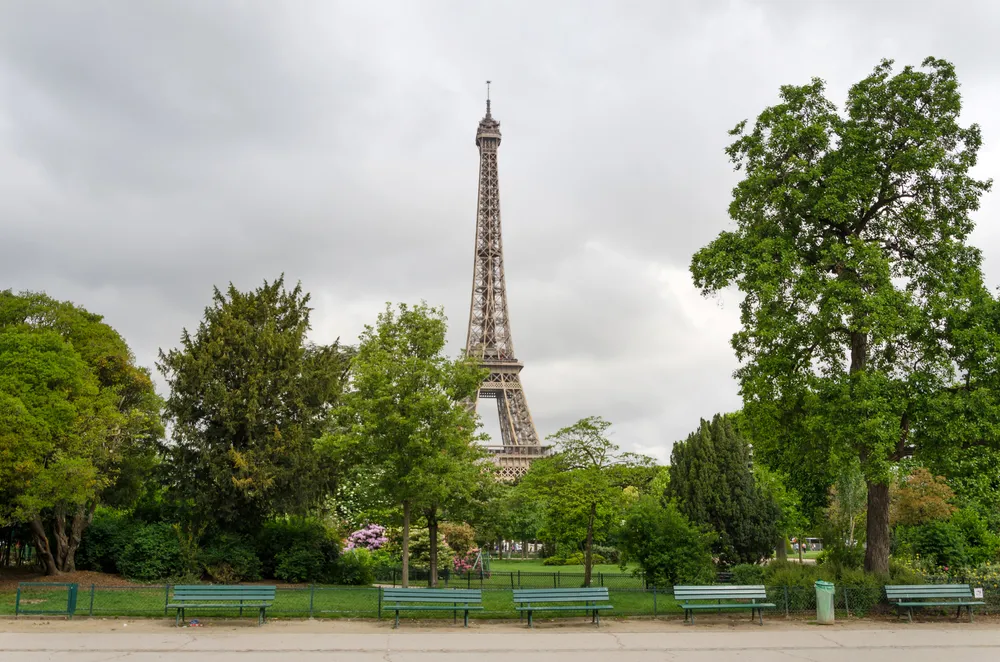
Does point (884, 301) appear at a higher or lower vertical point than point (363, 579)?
higher

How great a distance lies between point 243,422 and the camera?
26.4 m

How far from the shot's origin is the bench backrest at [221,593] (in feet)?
51.9

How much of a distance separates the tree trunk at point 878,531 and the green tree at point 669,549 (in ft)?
13.9

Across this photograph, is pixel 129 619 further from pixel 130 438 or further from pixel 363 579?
pixel 130 438

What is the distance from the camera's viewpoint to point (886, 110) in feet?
64.5

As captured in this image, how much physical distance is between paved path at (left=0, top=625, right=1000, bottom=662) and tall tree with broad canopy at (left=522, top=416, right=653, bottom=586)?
8.74 metres

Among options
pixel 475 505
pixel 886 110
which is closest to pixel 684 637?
pixel 475 505

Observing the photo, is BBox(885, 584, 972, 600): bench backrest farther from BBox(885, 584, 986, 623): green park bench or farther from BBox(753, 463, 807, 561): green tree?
BBox(753, 463, 807, 561): green tree

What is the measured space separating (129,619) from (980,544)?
33.0 m

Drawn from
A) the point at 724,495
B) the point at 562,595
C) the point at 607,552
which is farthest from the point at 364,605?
the point at 607,552

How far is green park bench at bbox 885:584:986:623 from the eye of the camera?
689 inches

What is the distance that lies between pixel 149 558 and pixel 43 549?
11.7ft

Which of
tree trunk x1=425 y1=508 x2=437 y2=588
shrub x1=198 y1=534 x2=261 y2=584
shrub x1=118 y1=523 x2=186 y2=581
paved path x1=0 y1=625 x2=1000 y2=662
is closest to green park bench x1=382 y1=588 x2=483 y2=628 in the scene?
paved path x1=0 y1=625 x2=1000 y2=662

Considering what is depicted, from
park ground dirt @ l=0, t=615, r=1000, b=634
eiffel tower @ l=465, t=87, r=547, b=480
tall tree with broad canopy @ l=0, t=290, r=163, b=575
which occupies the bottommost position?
park ground dirt @ l=0, t=615, r=1000, b=634
